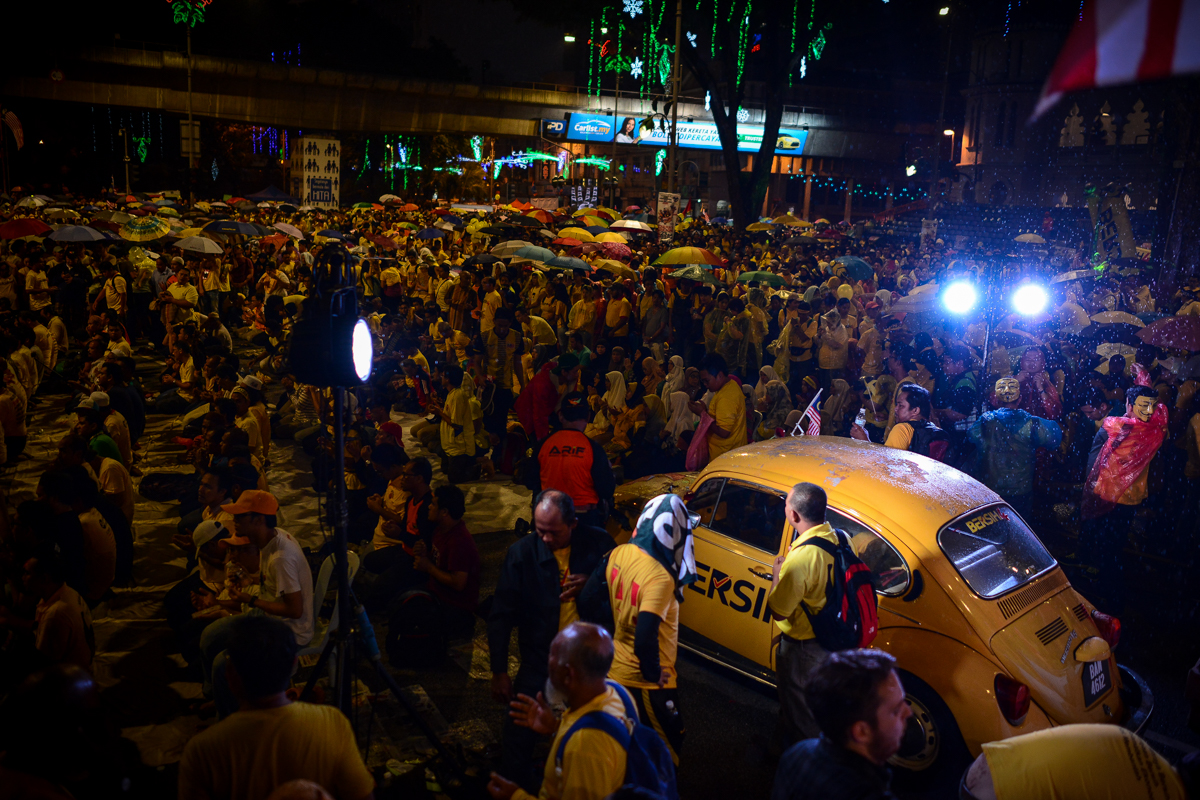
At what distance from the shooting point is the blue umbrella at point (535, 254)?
1586cm

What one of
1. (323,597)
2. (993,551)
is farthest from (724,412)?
(323,597)

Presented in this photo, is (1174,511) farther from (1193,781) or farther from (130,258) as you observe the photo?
(130,258)

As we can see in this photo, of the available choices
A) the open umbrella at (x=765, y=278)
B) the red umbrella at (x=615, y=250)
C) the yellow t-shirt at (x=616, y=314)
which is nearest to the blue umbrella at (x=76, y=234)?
the yellow t-shirt at (x=616, y=314)

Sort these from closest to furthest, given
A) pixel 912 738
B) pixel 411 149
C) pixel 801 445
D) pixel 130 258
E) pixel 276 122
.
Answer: pixel 912 738
pixel 801 445
pixel 130 258
pixel 276 122
pixel 411 149

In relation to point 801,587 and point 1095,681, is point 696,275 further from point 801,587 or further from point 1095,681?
point 801,587

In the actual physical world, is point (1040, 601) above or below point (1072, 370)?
below

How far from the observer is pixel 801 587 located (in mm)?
4113

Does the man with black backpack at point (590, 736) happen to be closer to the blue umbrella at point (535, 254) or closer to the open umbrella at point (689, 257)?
the open umbrella at point (689, 257)

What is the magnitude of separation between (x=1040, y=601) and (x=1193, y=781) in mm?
2173

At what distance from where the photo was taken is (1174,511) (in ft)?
25.8

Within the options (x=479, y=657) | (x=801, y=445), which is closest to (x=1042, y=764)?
(x=801, y=445)

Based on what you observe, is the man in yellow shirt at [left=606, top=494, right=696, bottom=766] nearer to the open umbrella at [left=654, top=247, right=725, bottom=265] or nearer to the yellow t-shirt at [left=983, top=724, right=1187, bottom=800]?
the yellow t-shirt at [left=983, top=724, right=1187, bottom=800]

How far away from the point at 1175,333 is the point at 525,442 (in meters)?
7.80

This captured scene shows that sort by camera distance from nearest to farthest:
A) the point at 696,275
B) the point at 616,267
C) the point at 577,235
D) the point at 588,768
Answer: the point at 588,768, the point at 696,275, the point at 616,267, the point at 577,235
